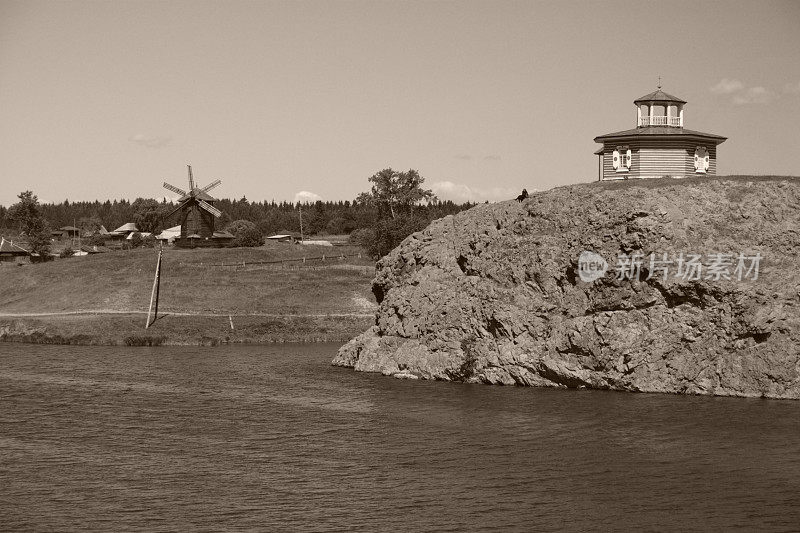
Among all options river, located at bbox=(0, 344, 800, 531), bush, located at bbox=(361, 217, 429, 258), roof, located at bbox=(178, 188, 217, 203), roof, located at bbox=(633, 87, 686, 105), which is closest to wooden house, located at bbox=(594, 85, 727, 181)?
roof, located at bbox=(633, 87, 686, 105)

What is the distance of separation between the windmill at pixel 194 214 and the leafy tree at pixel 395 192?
122ft

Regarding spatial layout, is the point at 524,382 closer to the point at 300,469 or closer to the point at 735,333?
the point at 735,333

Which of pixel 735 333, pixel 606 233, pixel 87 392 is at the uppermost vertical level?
pixel 606 233

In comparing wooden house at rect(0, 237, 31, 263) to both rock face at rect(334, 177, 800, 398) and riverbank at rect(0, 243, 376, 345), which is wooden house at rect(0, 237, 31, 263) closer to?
riverbank at rect(0, 243, 376, 345)

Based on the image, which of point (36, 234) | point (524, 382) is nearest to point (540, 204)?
point (524, 382)

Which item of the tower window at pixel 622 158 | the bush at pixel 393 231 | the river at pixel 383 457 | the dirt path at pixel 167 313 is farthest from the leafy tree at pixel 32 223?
the tower window at pixel 622 158

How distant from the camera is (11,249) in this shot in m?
186

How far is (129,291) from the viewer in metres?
127

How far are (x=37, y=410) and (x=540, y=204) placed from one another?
1621 inches

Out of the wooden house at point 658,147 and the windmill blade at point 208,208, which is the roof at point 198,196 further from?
the wooden house at point 658,147

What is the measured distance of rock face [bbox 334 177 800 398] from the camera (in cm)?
6600

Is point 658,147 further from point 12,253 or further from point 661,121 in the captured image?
point 12,253

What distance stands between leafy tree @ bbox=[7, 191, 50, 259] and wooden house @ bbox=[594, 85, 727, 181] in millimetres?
122099

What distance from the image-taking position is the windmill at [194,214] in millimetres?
182500
